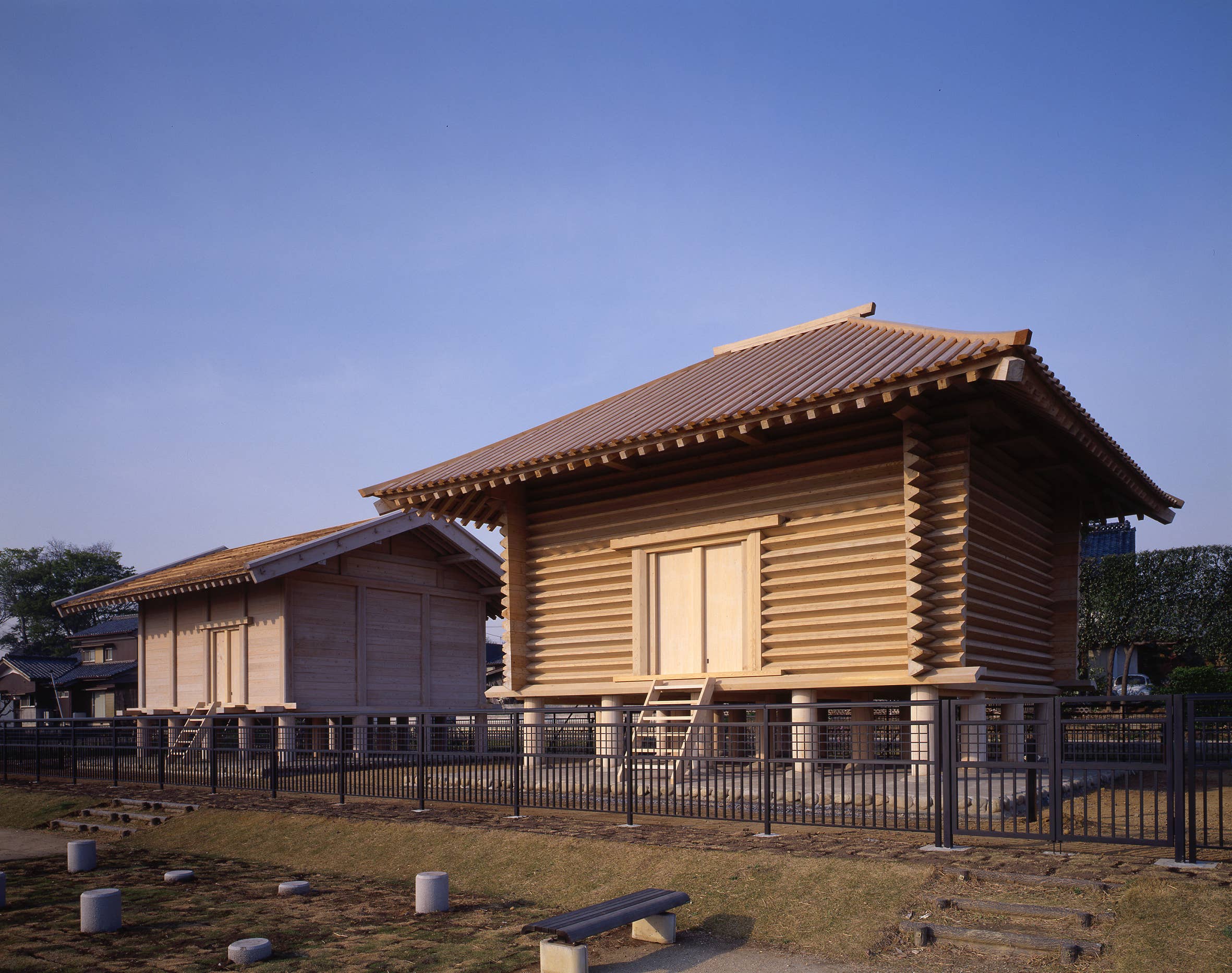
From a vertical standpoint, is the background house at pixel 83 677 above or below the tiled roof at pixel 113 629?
below

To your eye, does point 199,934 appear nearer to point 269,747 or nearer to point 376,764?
point 376,764

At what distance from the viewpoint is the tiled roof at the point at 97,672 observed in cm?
4881

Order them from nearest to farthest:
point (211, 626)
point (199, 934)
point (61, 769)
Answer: point (199, 934) → point (61, 769) → point (211, 626)

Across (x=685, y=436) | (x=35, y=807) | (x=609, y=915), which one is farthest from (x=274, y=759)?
(x=609, y=915)

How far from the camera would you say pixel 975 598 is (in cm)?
1499

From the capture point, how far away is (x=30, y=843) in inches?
595

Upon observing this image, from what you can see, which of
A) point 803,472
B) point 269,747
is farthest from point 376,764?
point 803,472

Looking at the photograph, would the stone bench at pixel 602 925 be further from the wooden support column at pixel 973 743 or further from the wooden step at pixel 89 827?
the wooden step at pixel 89 827

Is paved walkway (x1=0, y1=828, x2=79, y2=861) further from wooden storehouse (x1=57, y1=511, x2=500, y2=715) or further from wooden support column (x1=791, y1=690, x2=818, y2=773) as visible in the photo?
wooden support column (x1=791, y1=690, x2=818, y2=773)

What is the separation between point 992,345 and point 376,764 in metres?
10.7

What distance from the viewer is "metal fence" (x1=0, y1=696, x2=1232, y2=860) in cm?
943

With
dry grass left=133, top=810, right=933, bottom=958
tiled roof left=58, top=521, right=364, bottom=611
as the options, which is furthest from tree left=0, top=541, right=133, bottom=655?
dry grass left=133, top=810, right=933, bottom=958

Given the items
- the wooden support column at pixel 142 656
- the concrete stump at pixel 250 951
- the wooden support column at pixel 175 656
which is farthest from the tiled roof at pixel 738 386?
the wooden support column at pixel 142 656

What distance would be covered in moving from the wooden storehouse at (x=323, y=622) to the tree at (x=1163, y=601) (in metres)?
24.8
